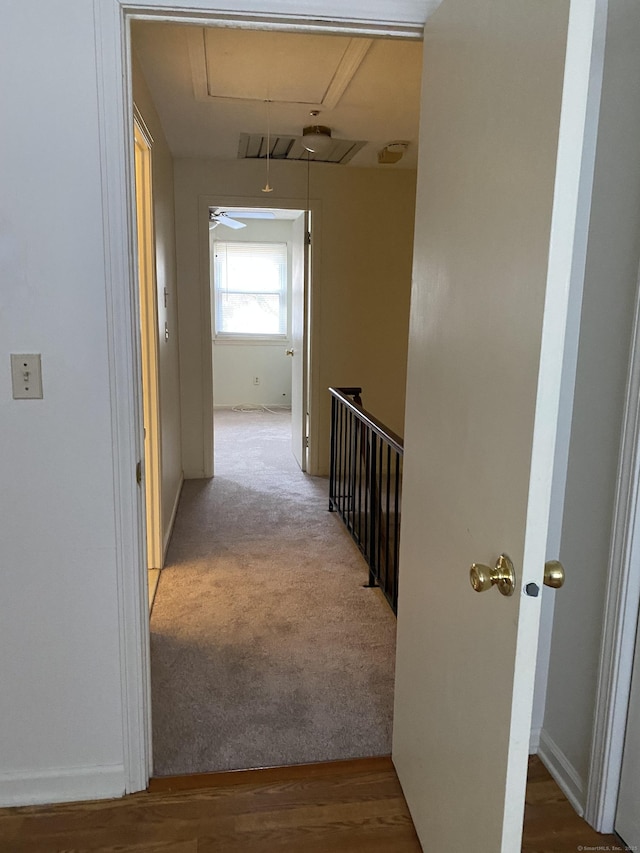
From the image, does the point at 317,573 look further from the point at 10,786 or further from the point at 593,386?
the point at 593,386

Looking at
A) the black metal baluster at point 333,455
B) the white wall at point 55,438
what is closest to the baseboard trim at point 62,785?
the white wall at point 55,438

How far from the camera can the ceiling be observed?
2.47 metres

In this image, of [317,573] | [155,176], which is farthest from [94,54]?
[317,573]

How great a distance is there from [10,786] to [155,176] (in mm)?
2801

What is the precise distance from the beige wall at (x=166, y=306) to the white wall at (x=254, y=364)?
11.8 feet

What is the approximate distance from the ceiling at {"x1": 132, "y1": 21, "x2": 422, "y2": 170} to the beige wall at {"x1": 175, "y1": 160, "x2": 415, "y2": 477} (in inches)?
19.5

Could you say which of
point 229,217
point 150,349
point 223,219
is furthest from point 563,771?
point 229,217

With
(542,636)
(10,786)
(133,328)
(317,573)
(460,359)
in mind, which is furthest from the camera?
(317,573)

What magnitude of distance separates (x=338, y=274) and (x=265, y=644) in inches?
122

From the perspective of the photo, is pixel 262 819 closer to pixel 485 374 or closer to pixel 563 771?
pixel 563 771

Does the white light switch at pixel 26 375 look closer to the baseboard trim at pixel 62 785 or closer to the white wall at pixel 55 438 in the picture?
the white wall at pixel 55 438

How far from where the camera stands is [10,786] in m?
1.68

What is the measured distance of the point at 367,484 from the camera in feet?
10.8

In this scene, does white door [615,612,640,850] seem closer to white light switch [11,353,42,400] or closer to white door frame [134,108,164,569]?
white light switch [11,353,42,400]
